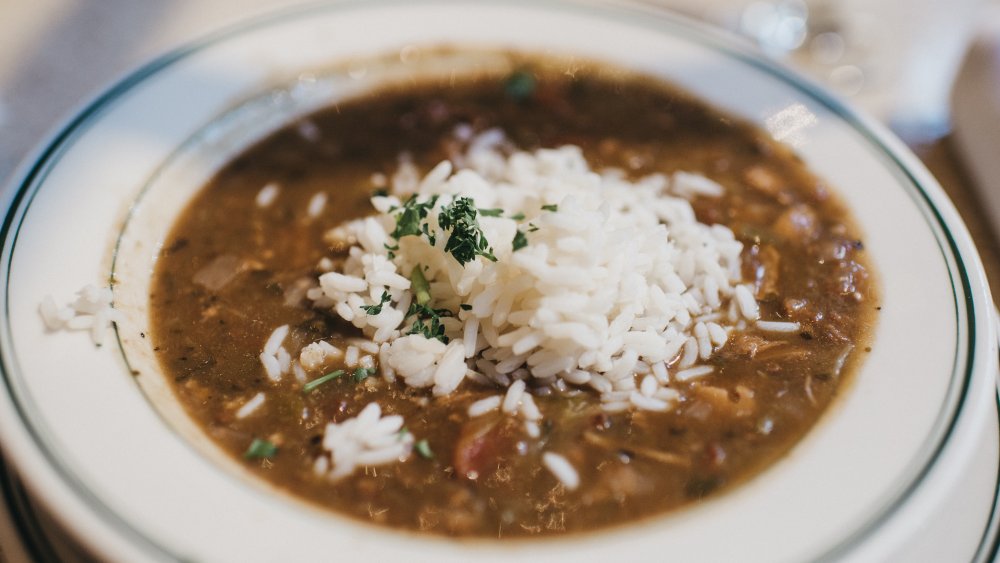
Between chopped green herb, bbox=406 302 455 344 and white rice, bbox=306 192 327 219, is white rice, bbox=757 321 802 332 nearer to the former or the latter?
chopped green herb, bbox=406 302 455 344

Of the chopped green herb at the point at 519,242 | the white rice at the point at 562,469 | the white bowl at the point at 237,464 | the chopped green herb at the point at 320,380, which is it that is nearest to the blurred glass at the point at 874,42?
the white bowl at the point at 237,464

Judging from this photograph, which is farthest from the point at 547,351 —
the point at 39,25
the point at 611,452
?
the point at 39,25

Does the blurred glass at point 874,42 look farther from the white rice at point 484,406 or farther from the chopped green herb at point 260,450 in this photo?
the chopped green herb at point 260,450

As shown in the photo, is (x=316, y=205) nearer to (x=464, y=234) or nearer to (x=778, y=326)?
(x=464, y=234)

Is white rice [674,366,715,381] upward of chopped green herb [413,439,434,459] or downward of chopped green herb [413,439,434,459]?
downward

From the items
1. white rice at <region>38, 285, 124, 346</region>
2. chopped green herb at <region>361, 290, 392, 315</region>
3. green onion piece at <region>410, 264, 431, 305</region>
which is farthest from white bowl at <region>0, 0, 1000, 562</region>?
green onion piece at <region>410, 264, 431, 305</region>

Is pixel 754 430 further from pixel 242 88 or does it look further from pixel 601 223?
pixel 242 88
